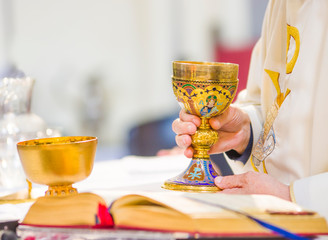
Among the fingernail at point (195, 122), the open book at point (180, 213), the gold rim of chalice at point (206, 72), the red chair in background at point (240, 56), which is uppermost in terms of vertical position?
the gold rim of chalice at point (206, 72)

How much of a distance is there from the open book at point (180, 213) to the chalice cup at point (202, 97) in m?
0.22

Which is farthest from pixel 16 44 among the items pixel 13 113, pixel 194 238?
pixel 194 238

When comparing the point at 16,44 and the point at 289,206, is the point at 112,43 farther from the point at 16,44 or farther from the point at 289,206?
the point at 289,206

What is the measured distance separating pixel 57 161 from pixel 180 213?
0.79 ft

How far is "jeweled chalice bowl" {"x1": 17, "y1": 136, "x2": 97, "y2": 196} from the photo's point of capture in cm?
73

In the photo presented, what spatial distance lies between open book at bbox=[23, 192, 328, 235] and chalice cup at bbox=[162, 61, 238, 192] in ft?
0.73

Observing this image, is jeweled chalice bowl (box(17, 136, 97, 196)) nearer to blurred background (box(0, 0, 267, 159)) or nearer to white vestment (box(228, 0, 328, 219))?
white vestment (box(228, 0, 328, 219))

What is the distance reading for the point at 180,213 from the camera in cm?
56

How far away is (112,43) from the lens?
592 cm

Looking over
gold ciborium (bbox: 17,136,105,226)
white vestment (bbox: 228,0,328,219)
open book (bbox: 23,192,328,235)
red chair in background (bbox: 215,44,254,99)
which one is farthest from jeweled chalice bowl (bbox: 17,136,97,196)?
red chair in background (bbox: 215,44,254,99)

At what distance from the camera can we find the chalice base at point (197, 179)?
82cm

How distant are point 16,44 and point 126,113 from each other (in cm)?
144

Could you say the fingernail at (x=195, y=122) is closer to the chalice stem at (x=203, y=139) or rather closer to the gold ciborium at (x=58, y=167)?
the chalice stem at (x=203, y=139)

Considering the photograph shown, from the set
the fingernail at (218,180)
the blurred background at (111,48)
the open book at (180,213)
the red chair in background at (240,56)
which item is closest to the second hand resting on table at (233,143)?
the fingernail at (218,180)
